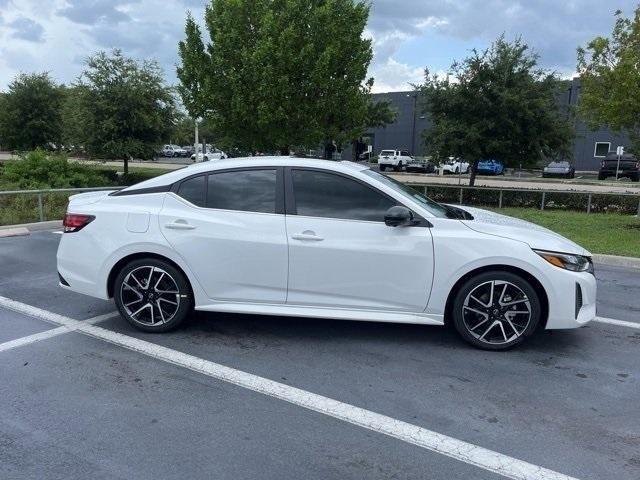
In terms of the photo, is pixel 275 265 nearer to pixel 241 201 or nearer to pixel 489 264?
pixel 241 201

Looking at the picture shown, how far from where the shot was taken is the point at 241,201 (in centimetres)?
487

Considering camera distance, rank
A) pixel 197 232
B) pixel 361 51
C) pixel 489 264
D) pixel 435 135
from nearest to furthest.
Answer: pixel 489 264, pixel 197 232, pixel 361 51, pixel 435 135

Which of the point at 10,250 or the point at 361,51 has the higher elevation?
the point at 361,51

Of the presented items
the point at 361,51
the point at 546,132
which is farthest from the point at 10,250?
the point at 546,132

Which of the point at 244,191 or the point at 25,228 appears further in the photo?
the point at 25,228

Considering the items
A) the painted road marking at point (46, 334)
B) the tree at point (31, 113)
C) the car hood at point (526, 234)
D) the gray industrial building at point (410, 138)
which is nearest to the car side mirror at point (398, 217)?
the car hood at point (526, 234)

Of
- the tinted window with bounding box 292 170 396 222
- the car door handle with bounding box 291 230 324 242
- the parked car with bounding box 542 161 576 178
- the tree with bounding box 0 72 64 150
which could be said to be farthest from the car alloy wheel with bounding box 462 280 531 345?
the parked car with bounding box 542 161 576 178

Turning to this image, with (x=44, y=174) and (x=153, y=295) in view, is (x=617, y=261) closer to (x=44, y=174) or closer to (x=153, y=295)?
(x=153, y=295)

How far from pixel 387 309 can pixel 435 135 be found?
13.3 m

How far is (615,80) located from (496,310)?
28.6ft

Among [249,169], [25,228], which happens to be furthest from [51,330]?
[25,228]

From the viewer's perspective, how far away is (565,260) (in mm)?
4527

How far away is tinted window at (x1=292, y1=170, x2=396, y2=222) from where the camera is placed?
4.68 metres

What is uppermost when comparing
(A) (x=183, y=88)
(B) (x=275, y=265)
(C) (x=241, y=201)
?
(A) (x=183, y=88)
